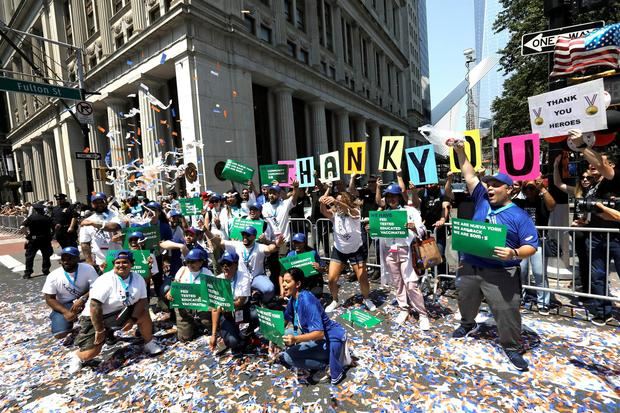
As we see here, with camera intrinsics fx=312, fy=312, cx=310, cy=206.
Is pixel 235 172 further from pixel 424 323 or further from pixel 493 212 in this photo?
pixel 493 212

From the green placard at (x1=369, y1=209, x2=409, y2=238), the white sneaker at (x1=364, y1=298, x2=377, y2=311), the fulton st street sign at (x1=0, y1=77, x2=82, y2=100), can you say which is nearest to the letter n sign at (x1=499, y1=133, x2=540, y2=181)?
the green placard at (x1=369, y1=209, x2=409, y2=238)

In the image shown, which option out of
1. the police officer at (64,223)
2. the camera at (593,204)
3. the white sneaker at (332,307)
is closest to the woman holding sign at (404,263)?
the white sneaker at (332,307)

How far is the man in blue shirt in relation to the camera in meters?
3.14

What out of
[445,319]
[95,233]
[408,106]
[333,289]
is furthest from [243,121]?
[408,106]

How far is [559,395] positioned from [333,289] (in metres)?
3.03

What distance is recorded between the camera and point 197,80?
51.0ft

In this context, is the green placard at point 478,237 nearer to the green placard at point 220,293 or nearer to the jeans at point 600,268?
the jeans at point 600,268

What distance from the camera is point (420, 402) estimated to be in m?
2.98

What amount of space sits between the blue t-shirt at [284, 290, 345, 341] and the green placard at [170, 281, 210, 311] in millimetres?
1301

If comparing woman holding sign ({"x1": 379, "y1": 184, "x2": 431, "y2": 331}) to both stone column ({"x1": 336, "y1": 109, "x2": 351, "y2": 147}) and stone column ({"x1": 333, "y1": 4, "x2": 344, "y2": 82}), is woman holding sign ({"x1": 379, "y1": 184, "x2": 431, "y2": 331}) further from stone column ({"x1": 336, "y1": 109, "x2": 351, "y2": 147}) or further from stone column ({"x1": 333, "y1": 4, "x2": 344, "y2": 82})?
stone column ({"x1": 333, "y1": 4, "x2": 344, "y2": 82})

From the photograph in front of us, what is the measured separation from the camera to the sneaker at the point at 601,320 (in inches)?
166

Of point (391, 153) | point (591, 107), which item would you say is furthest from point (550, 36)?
point (391, 153)

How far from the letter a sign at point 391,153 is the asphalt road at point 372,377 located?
266cm

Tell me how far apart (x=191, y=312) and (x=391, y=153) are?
4.25 m
